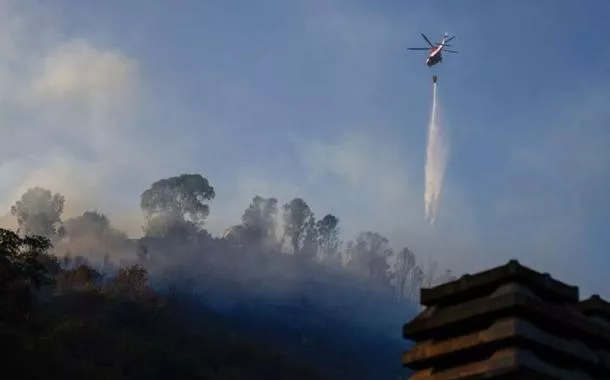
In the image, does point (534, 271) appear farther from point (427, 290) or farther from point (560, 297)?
point (427, 290)

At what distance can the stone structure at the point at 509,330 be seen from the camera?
1499 centimetres

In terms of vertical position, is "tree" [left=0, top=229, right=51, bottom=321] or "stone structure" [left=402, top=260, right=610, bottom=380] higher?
"tree" [left=0, top=229, right=51, bottom=321]

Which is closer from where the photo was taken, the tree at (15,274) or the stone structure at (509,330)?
the stone structure at (509,330)

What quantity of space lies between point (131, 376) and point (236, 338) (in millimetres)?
47355

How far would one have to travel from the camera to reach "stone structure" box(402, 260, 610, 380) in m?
15.0

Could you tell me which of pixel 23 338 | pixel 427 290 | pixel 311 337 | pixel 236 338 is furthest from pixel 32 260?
pixel 311 337

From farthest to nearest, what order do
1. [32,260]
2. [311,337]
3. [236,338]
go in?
[311,337] < [236,338] < [32,260]

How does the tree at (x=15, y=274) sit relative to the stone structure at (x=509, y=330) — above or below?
above

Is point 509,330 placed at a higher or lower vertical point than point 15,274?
lower

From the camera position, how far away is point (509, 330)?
14914 mm

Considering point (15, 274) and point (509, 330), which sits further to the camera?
point (15, 274)

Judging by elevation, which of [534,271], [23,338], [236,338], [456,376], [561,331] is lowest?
[456,376]

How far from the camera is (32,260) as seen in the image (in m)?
55.6

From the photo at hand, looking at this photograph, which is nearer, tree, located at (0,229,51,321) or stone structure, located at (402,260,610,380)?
stone structure, located at (402,260,610,380)
